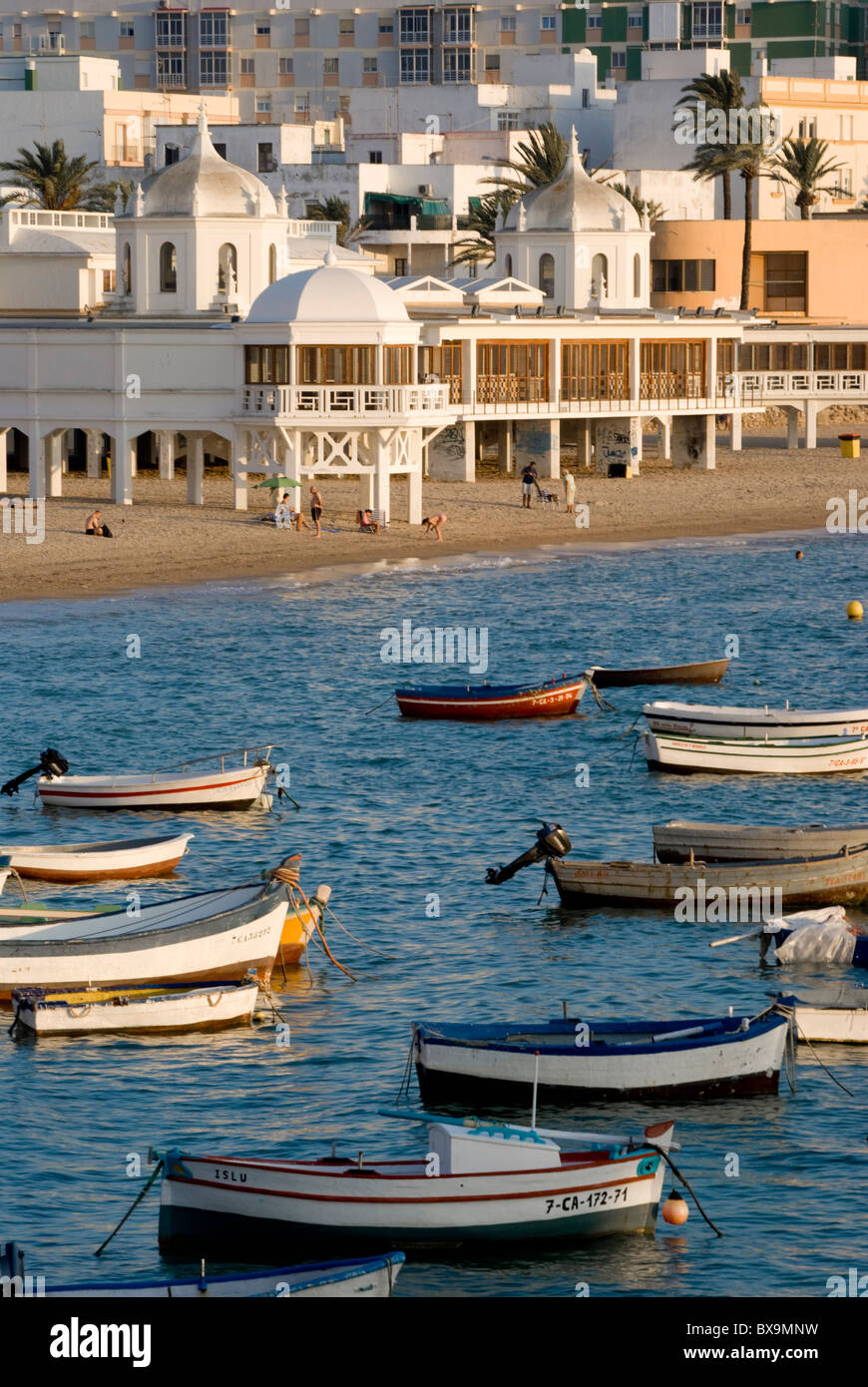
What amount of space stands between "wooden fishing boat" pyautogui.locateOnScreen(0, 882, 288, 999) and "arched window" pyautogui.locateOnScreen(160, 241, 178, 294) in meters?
58.1

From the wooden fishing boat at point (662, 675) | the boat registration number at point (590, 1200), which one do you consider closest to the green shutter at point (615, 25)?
the wooden fishing boat at point (662, 675)

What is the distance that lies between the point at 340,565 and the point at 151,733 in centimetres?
2449

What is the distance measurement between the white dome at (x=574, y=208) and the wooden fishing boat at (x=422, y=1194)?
3253 inches

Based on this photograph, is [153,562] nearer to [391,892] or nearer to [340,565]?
[340,565]

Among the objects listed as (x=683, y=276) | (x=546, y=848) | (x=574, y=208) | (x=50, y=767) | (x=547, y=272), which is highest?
(x=574, y=208)

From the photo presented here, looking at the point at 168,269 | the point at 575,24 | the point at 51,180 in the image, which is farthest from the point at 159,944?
the point at 575,24

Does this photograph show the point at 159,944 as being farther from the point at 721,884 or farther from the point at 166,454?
the point at 166,454

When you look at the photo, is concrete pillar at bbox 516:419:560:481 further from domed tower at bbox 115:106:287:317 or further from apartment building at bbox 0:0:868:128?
apartment building at bbox 0:0:868:128

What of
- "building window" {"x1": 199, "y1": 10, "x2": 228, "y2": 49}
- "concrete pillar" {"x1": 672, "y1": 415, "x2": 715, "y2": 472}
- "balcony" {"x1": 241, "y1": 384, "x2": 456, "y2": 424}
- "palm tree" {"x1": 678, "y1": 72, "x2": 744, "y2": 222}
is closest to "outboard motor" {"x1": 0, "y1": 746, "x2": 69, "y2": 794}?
"balcony" {"x1": 241, "y1": 384, "x2": 456, "y2": 424}

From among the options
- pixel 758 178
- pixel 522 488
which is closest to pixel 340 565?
pixel 522 488

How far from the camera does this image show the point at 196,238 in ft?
289

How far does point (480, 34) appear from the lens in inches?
7190

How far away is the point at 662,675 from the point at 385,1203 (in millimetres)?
36072

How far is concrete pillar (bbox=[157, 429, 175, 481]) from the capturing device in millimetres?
92750
